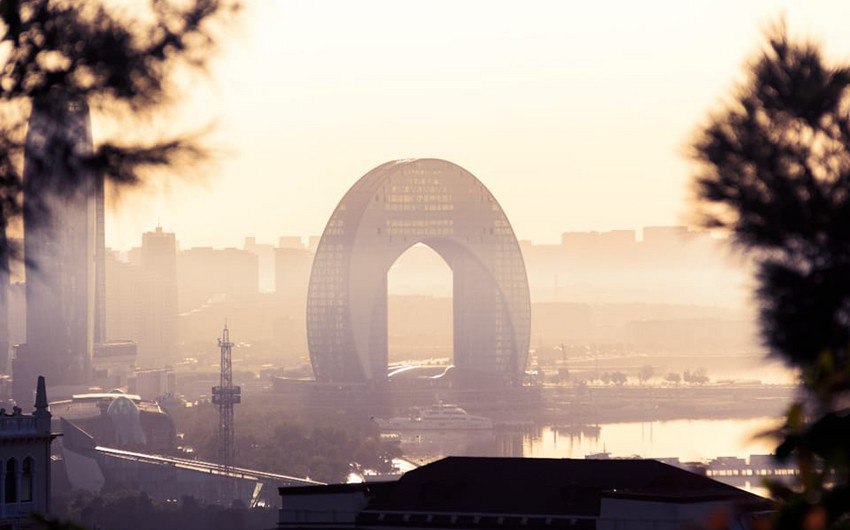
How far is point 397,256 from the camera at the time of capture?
176125 millimetres

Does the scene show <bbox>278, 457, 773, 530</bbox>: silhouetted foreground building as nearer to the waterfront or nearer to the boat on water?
the waterfront

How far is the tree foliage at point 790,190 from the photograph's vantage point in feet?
43.5

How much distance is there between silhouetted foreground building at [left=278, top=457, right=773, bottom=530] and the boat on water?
118 meters

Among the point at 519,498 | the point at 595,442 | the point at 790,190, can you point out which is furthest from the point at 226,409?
the point at 790,190

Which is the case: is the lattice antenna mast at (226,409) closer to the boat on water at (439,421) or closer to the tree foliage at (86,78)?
the boat on water at (439,421)

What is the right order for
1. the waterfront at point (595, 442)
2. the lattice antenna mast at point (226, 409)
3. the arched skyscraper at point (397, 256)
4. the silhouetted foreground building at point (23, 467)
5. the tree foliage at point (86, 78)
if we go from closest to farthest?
the tree foliage at point (86, 78)
the silhouetted foreground building at point (23, 467)
the lattice antenna mast at point (226, 409)
the waterfront at point (595, 442)
the arched skyscraper at point (397, 256)

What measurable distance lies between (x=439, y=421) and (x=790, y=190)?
15213cm

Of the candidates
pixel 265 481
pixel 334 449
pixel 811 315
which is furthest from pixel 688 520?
pixel 334 449

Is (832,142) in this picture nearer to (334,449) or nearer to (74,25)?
(74,25)

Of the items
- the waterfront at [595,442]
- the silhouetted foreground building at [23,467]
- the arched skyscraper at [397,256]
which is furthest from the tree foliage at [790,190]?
the arched skyscraper at [397,256]

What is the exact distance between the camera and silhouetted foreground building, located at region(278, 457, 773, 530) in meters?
36.6

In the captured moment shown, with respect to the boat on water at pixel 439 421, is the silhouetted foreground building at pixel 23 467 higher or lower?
lower

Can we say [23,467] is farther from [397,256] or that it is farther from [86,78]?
[397,256]

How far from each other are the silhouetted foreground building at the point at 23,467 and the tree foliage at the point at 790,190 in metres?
20.3
